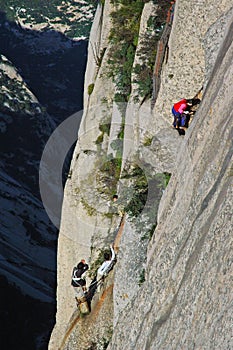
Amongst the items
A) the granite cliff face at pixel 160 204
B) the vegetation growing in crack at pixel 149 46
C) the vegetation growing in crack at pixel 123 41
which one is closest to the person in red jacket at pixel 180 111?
the granite cliff face at pixel 160 204

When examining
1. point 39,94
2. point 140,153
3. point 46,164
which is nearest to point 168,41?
point 140,153

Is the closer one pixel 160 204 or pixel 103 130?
pixel 160 204

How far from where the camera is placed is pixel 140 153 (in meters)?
21.6

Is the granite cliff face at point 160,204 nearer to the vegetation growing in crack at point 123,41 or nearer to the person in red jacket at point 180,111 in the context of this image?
the vegetation growing in crack at point 123,41

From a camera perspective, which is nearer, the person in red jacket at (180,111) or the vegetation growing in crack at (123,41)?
the person in red jacket at (180,111)

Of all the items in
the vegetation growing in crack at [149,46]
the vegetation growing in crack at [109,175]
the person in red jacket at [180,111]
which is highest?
the vegetation growing in crack at [149,46]

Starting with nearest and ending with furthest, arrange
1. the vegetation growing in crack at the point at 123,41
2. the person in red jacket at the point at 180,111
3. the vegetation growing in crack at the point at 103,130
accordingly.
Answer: the person in red jacket at the point at 180,111
the vegetation growing in crack at the point at 123,41
the vegetation growing in crack at the point at 103,130

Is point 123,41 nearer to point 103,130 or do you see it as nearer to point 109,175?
point 103,130

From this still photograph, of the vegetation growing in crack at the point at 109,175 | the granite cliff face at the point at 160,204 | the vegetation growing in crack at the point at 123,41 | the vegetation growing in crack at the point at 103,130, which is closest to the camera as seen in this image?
the granite cliff face at the point at 160,204

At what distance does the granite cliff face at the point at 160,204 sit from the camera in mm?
11812

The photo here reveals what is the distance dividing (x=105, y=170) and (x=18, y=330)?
24.4 metres

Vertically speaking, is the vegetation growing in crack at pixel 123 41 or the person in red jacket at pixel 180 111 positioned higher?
the vegetation growing in crack at pixel 123 41

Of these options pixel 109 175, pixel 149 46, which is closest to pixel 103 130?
pixel 109 175

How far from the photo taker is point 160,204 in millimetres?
18156
